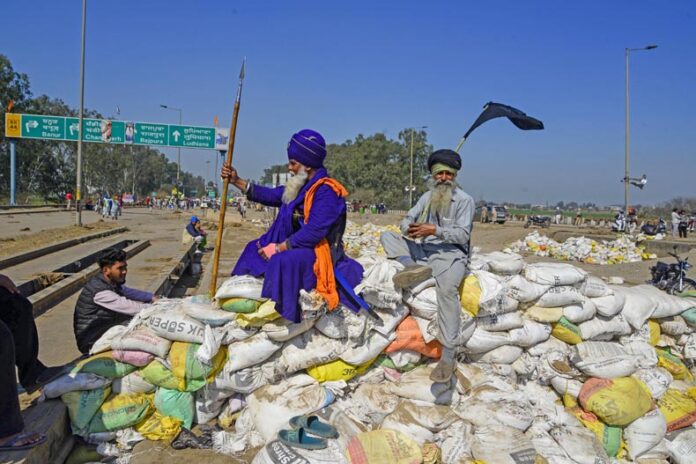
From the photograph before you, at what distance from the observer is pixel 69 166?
5141 cm

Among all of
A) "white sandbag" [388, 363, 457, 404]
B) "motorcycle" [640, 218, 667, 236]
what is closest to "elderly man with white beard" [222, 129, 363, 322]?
"white sandbag" [388, 363, 457, 404]

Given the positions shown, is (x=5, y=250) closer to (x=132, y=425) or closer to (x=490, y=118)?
(x=132, y=425)

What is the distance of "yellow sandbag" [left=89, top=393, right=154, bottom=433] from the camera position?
3150 millimetres

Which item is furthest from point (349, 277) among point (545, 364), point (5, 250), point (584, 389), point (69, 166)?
point (69, 166)

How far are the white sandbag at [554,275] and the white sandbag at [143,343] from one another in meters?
2.88

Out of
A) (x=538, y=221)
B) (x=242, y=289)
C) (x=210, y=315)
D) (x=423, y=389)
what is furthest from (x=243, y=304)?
(x=538, y=221)

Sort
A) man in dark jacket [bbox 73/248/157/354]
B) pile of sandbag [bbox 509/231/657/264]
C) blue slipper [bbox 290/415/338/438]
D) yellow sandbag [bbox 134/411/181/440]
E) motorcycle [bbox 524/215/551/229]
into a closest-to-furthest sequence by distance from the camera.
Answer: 1. blue slipper [bbox 290/415/338/438]
2. yellow sandbag [bbox 134/411/181/440]
3. man in dark jacket [bbox 73/248/157/354]
4. pile of sandbag [bbox 509/231/657/264]
5. motorcycle [bbox 524/215/551/229]

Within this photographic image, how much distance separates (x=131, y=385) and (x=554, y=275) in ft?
10.9

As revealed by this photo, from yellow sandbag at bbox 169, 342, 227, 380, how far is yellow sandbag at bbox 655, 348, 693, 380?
3942 millimetres

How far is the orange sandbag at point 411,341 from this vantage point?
11.8ft

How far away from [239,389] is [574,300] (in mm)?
2740

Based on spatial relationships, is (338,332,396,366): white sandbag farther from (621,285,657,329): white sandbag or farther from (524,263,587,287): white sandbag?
(621,285,657,329): white sandbag

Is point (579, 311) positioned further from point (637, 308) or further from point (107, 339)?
point (107, 339)

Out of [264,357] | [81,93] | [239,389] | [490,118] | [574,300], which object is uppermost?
[81,93]
